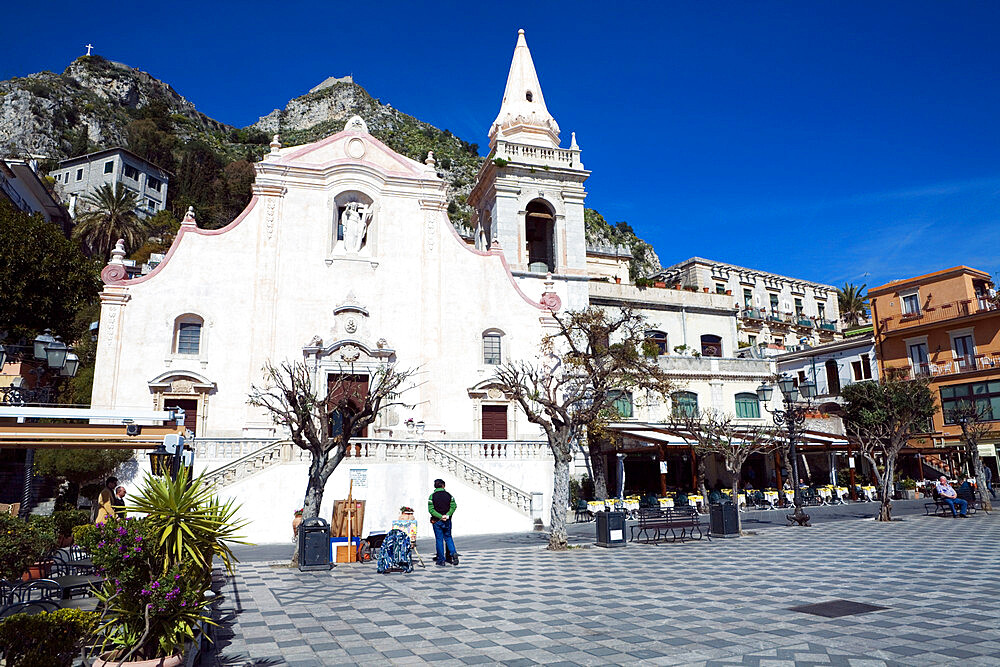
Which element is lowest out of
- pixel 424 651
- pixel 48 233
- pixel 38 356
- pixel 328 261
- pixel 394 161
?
pixel 424 651

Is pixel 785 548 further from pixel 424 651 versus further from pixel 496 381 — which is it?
pixel 496 381

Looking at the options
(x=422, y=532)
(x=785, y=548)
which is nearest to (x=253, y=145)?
(x=422, y=532)

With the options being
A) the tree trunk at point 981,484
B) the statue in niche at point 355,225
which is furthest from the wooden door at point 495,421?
the tree trunk at point 981,484

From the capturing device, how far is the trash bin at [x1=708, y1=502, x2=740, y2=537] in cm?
1897

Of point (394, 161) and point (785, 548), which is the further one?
point (394, 161)

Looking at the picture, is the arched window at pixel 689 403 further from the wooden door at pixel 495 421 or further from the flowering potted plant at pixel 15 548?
the flowering potted plant at pixel 15 548

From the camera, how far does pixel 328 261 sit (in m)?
28.6

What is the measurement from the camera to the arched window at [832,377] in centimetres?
4612

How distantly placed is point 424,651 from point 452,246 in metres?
24.4

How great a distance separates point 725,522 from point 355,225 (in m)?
19.3

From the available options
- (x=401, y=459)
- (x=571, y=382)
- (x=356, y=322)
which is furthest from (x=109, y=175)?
(x=401, y=459)

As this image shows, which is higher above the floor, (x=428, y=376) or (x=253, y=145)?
(x=253, y=145)

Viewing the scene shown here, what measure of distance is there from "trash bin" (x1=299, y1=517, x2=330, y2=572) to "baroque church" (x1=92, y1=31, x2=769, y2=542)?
726cm

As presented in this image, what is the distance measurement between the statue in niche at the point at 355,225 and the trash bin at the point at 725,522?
18282mm
